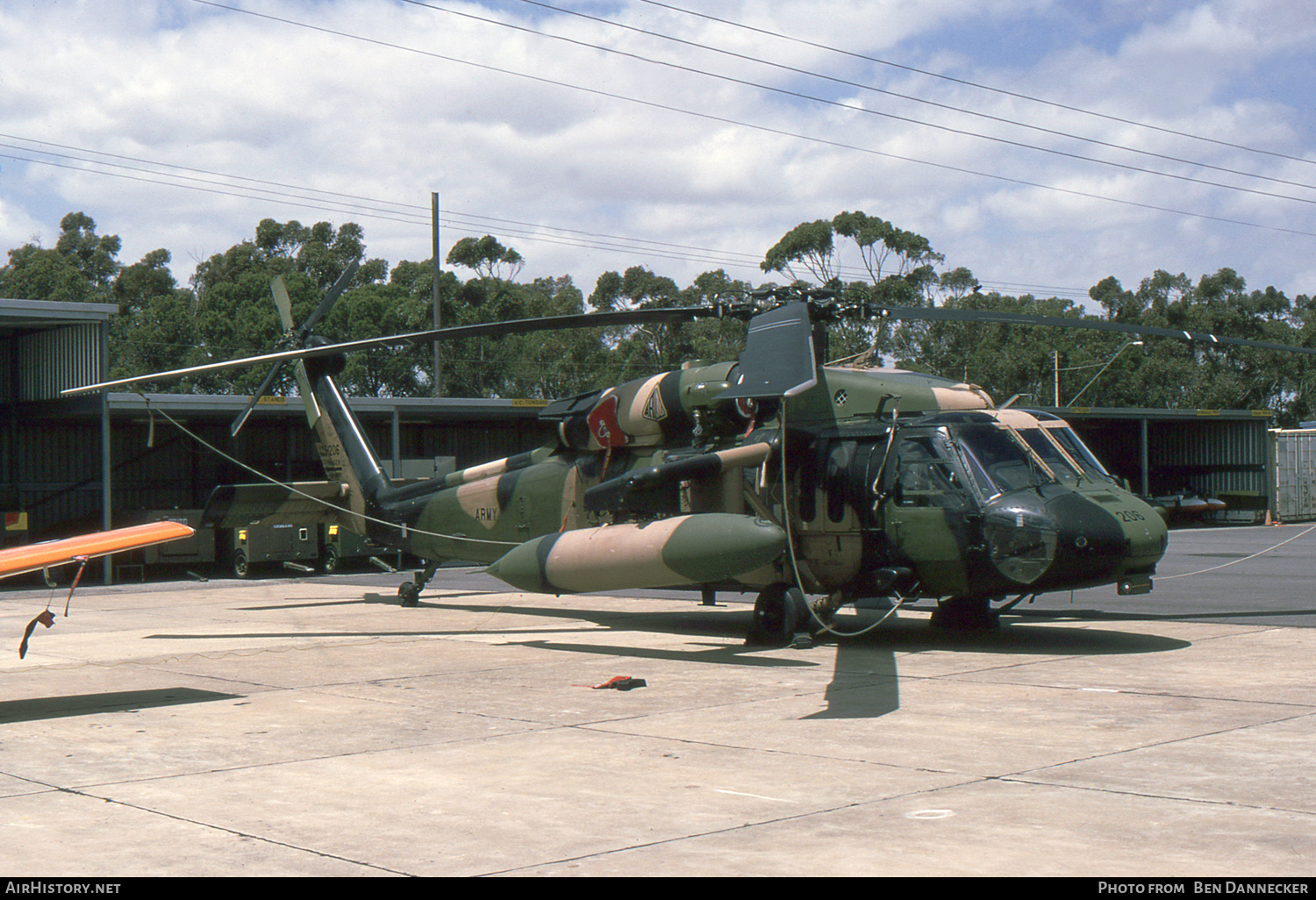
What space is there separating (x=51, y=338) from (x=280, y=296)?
12.1 metres

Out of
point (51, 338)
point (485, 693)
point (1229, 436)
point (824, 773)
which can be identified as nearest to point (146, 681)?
point (485, 693)

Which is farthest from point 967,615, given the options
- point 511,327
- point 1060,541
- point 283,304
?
point 283,304

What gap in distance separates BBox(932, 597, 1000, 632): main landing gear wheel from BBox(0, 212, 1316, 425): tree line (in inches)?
1748

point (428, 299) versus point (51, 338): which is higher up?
point (428, 299)

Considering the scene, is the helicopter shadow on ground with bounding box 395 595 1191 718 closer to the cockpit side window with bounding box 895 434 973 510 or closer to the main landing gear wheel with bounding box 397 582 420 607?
the cockpit side window with bounding box 895 434 973 510

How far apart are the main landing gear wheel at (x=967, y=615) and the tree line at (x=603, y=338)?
146 ft

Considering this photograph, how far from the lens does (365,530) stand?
18516 mm

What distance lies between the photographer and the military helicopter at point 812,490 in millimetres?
11539

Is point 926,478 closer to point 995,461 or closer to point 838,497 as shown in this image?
point 995,461

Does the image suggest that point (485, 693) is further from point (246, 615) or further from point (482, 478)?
point (246, 615)

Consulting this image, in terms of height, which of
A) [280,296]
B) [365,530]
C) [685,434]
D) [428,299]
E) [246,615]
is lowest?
[246,615]

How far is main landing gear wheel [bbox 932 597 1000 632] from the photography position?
13922mm

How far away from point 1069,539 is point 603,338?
63292mm
